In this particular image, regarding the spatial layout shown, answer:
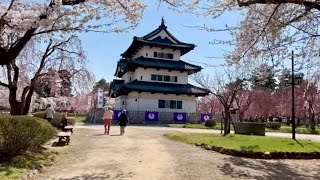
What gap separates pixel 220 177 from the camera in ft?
Answer: 31.7

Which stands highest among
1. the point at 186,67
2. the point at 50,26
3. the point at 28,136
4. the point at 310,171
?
the point at 186,67

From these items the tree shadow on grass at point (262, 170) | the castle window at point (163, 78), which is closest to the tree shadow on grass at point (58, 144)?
the tree shadow on grass at point (262, 170)

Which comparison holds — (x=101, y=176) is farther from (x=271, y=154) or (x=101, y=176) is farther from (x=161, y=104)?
(x=161, y=104)

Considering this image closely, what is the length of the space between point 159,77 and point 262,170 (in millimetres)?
37322

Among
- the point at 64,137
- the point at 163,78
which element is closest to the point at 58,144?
the point at 64,137

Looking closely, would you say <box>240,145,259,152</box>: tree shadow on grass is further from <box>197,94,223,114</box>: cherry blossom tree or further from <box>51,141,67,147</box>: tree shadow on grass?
<box>197,94,223,114</box>: cherry blossom tree

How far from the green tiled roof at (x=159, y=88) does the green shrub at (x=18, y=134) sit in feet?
109

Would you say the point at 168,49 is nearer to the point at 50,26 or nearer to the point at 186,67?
the point at 186,67

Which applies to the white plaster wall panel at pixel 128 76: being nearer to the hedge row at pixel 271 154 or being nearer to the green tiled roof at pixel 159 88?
the green tiled roof at pixel 159 88

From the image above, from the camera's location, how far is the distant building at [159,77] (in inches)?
1823

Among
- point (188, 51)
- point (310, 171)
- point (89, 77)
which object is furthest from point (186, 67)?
point (310, 171)

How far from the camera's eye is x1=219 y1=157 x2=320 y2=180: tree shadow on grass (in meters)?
10.2

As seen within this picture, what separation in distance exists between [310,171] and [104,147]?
26.9ft

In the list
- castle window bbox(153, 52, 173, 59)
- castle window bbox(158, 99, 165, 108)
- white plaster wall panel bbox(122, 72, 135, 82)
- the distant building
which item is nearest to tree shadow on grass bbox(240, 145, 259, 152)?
the distant building
